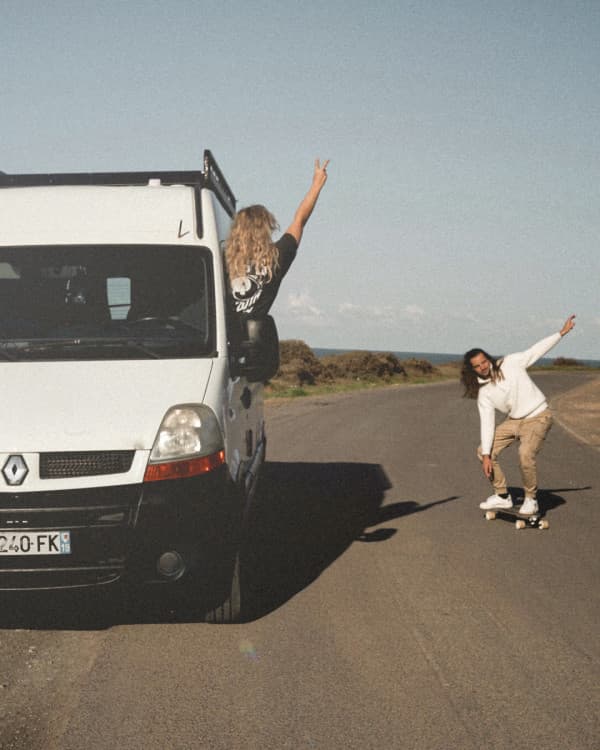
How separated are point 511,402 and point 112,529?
15.7 ft

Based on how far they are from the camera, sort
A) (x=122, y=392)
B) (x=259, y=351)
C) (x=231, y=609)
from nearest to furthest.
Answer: (x=122, y=392) → (x=231, y=609) → (x=259, y=351)

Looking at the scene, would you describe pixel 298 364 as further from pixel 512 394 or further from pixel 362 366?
pixel 512 394

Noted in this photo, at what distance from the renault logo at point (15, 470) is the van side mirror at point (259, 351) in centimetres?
150

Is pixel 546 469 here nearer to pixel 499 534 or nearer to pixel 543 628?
pixel 499 534

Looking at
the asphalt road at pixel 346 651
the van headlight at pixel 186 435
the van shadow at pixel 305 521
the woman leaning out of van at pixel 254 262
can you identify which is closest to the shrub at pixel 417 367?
the van shadow at pixel 305 521

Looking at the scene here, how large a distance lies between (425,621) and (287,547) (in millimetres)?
2009

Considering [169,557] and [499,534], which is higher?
[169,557]

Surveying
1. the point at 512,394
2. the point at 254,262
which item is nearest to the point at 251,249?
the point at 254,262

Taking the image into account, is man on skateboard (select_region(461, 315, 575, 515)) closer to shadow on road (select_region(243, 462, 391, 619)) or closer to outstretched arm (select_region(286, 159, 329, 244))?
shadow on road (select_region(243, 462, 391, 619))

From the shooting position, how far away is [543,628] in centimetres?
486

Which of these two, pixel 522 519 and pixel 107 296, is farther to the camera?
pixel 522 519

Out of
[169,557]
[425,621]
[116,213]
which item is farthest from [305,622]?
[116,213]

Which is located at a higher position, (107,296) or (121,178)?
(121,178)

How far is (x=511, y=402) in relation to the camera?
8.05 meters
